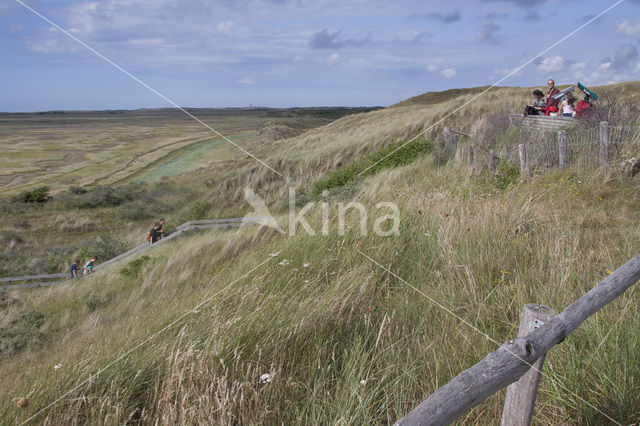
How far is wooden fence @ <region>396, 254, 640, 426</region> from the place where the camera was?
1481mm

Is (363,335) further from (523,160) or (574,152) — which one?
(574,152)

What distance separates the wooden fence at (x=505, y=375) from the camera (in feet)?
4.86

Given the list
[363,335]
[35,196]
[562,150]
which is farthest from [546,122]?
[35,196]

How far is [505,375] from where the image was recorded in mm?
1631

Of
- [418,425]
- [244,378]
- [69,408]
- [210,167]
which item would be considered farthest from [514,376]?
[210,167]

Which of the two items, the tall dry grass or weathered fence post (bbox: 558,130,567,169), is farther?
weathered fence post (bbox: 558,130,567,169)

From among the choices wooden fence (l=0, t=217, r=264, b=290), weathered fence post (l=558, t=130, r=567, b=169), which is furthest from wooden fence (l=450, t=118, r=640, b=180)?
wooden fence (l=0, t=217, r=264, b=290)

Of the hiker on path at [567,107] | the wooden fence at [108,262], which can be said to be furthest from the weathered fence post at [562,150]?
the wooden fence at [108,262]

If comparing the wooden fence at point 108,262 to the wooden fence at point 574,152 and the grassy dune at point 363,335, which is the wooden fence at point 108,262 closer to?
the wooden fence at point 574,152

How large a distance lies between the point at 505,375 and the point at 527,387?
330mm

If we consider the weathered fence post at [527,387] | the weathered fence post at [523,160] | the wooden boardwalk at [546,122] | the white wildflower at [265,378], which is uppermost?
the wooden boardwalk at [546,122]

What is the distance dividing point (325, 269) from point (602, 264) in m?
2.50

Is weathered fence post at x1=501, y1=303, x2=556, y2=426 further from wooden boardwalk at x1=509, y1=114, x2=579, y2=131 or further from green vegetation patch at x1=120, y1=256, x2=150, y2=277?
green vegetation patch at x1=120, y1=256, x2=150, y2=277

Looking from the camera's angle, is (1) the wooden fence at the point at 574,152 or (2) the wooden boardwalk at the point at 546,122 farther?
(2) the wooden boardwalk at the point at 546,122
